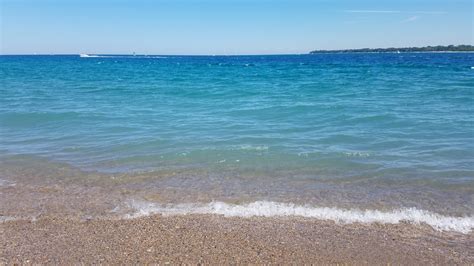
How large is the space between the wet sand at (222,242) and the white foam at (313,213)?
0.22 m

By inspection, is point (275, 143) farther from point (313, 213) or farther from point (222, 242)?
point (222, 242)

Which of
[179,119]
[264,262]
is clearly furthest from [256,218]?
[179,119]

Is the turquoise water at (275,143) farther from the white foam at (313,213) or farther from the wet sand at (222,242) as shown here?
the wet sand at (222,242)

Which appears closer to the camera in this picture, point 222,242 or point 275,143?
point 222,242

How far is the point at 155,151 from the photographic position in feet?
36.3

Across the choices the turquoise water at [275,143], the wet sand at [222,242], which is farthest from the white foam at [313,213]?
the turquoise water at [275,143]

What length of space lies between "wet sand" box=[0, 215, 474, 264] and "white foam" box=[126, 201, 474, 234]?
22 cm

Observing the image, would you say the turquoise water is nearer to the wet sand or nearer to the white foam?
the white foam

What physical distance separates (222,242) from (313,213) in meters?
1.78

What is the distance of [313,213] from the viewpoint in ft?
22.3

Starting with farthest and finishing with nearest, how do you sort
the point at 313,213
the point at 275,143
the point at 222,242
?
the point at 275,143
the point at 313,213
the point at 222,242

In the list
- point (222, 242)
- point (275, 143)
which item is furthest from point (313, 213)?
point (275, 143)

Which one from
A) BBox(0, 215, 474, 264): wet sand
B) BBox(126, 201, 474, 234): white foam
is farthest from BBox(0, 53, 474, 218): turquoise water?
BBox(0, 215, 474, 264): wet sand

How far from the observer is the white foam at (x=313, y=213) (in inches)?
253
